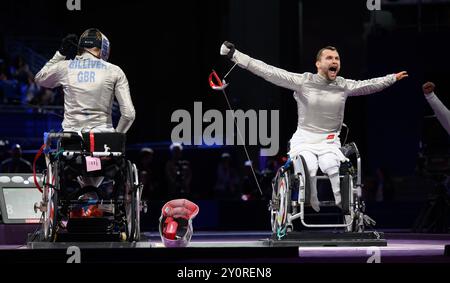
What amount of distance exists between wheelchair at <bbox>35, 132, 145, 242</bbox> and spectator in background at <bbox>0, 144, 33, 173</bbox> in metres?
4.20

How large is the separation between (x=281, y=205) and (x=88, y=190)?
121cm

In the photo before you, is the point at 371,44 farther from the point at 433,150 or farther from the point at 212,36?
the point at 433,150

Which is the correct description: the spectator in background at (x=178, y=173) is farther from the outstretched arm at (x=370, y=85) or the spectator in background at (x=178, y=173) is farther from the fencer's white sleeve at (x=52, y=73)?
the fencer's white sleeve at (x=52, y=73)

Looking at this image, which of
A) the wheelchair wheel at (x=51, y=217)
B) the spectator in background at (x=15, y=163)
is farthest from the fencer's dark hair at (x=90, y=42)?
the spectator in background at (x=15, y=163)

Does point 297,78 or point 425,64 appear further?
point 425,64

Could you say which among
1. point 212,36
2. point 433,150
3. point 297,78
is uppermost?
point 212,36

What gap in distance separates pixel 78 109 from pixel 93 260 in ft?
5.37

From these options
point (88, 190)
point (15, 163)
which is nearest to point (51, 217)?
point (88, 190)

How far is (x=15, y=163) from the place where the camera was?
9312 mm

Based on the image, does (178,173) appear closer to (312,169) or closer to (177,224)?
(312,169)

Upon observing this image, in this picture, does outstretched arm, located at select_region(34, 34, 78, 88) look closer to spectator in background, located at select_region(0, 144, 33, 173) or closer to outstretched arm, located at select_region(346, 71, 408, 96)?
outstretched arm, located at select_region(346, 71, 408, 96)

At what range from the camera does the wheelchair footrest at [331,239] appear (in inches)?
203
